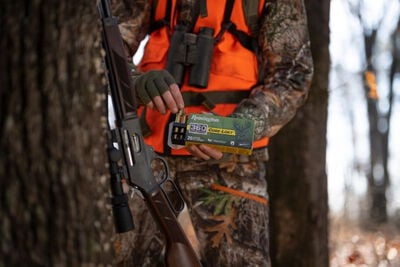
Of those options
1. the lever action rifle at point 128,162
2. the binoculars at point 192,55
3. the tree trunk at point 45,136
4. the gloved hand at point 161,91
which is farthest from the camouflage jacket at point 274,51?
the tree trunk at point 45,136

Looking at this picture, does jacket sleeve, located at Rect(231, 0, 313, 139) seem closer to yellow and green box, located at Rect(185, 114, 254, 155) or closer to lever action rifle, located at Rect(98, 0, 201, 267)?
yellow and green box, located at Rect(185, 114, 254, 155)

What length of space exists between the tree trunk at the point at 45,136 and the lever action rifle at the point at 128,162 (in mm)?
444

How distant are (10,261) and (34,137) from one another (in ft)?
1.10

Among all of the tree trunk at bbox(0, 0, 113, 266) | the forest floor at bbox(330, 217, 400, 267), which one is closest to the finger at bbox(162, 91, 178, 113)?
the tree trunk at bbox(0, 0, 113, 266)

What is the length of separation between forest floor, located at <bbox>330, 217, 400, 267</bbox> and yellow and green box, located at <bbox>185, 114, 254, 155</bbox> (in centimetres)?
442

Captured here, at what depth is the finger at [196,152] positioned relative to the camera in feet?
9.88

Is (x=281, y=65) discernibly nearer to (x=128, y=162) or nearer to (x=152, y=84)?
(x=152, y=84)

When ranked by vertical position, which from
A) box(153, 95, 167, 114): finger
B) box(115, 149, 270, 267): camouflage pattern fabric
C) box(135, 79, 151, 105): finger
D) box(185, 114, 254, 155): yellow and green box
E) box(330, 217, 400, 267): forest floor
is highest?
box(135, 79, 151, 105): finger

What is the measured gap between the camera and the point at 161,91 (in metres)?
2.87

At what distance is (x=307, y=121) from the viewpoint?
457 centimetres

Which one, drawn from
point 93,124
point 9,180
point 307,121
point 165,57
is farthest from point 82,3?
point 307,121

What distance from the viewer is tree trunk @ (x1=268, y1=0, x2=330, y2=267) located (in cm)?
448

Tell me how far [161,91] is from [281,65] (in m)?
0.84

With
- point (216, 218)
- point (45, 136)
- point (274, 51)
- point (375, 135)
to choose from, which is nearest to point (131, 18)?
point (274, 51)
